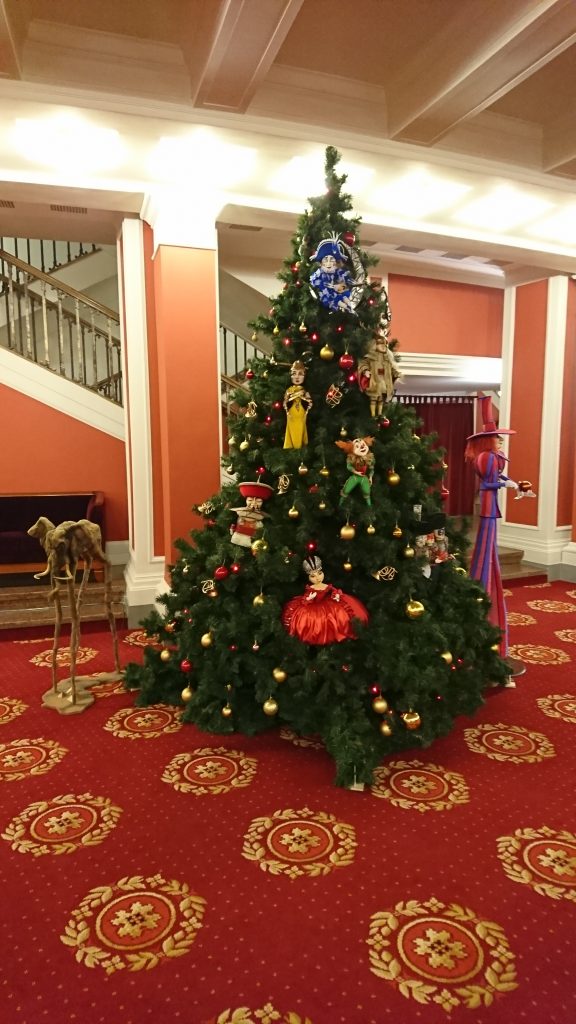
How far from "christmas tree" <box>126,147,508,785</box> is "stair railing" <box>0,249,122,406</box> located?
3.04 m

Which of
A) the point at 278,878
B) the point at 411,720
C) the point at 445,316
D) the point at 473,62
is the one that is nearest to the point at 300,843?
the point at 278,878

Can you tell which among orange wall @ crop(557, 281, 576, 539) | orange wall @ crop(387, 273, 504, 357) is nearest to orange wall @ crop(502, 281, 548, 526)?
orange wall @ crop(557, 281, 576, 539)

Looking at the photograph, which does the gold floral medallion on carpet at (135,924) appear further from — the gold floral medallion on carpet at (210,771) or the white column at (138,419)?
the white column at (138,419)

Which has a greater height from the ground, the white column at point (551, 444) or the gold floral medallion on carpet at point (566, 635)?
the white column at point (551, 444)

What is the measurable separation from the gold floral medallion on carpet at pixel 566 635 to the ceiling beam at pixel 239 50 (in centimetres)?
375

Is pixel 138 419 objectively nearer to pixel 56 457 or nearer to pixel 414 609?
pixel 56 457

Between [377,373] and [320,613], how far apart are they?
107 cm

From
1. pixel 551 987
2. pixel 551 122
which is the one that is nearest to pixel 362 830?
pixel 551 987

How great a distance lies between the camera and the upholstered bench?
477cm

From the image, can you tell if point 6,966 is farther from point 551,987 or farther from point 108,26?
point 108,26

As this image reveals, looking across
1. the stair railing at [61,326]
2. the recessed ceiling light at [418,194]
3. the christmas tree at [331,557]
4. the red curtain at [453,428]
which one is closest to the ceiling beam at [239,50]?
the christmas tree at [331,557]

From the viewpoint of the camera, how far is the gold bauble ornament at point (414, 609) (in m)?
2.53

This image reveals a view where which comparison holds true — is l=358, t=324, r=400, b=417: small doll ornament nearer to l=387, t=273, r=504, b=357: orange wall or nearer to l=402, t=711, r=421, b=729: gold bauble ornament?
l=402, t=711, r=421, b=729: gold bauble ornament

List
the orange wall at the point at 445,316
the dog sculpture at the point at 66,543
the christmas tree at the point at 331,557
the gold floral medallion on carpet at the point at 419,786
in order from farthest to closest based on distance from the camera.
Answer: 1. the orange wall at the point at 445,316
2. the dog sculpture at the point at 66,543
3. the christmas tree at the point at 331,557
4. the gold floral medallion on carpet at the point at 419,786
